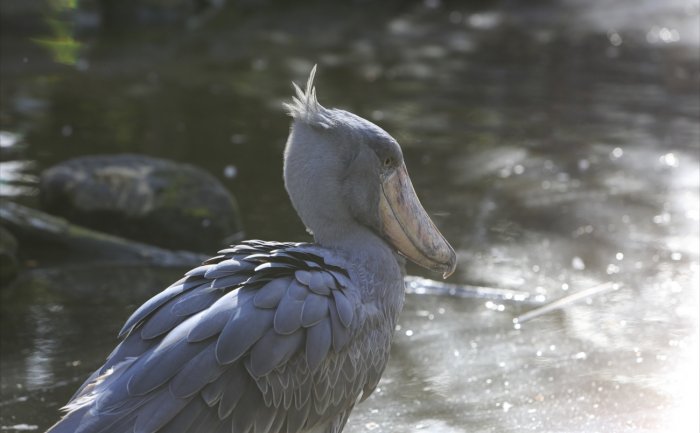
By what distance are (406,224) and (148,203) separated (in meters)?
2.87

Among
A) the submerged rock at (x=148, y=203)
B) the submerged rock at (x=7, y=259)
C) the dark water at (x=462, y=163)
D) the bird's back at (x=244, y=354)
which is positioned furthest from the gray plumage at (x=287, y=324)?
the submerged rock at (x=148, y=203)

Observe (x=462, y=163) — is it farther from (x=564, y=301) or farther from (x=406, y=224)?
(x=406, y=224)

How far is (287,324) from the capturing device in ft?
11.5

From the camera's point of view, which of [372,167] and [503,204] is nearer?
[372,167]

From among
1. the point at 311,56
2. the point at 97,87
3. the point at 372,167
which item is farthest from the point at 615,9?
the point at 372,167

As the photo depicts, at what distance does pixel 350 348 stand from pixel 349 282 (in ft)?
0.76

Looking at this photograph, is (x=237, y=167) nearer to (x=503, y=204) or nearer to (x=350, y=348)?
(x=503, y=204)

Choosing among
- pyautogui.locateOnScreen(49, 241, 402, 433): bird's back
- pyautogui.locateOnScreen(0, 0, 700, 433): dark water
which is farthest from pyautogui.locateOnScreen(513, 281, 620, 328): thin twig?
pyautogui.locateOnScreen(49, 241, 402, 433): bird's back

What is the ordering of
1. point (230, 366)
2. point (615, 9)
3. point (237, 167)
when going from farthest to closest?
point (615, 9) < point (237, 167) < point (230, 366)

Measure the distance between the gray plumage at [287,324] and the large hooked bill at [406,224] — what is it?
2 cm

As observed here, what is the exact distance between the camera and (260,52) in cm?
1298

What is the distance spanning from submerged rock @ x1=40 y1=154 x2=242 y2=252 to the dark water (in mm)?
340

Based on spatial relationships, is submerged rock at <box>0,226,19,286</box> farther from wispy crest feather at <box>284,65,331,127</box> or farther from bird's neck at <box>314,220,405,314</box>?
wispy crest feather at <box>284,65,331,127</box>

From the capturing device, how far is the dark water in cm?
494
